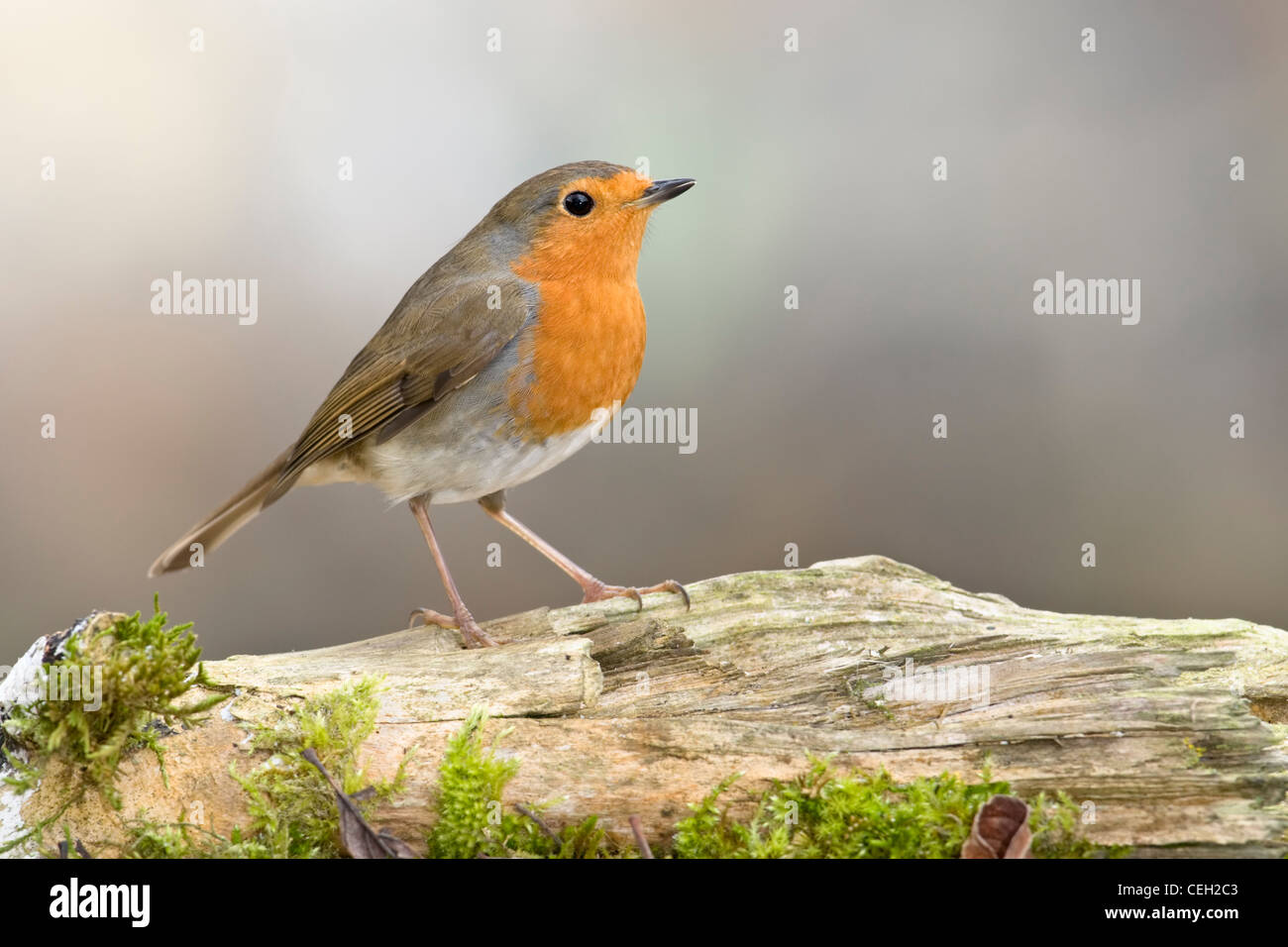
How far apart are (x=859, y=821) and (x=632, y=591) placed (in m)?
1.36

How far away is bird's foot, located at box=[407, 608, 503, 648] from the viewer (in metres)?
3.49

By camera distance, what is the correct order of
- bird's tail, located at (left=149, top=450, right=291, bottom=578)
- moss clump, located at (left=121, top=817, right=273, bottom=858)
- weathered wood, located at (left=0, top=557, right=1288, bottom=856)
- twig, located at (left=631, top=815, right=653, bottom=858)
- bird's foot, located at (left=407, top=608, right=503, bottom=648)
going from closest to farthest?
twig, located at (left=631, top=815, right=653, bottom=858)
moss clump, located at (left=121, top=817, right=273, bottom=858)
weathered wood, located at (left=0, top=557, right=1288, bottom=856)
bird's foot, located at (left=407, top=608, right=503, bottom=648)
bird's tail, located at (left=149, top=450, right=291, bottom=578)

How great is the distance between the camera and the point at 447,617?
371 cm

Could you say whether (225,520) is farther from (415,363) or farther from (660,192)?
(660,192)

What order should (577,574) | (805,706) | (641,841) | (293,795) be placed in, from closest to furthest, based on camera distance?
1. (641,841)
2. (293,795)
3. (805,706)
4. (577,574)

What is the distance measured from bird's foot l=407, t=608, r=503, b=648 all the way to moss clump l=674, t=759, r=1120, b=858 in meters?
1.15

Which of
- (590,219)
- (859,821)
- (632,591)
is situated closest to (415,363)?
(590,219)

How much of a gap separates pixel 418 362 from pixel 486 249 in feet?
1.62

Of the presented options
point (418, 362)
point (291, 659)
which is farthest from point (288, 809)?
point (418, 362)

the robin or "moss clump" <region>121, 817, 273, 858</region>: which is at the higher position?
the robin

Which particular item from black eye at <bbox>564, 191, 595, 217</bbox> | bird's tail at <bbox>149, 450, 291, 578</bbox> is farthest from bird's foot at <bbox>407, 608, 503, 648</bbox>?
black eye at <bbox>564, 191, 595, 217</bbox>

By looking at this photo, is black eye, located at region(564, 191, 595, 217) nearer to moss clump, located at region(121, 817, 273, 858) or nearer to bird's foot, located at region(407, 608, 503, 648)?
bird's foot, located at region(407, 608, 503, 648)

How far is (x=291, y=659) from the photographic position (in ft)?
10.2
